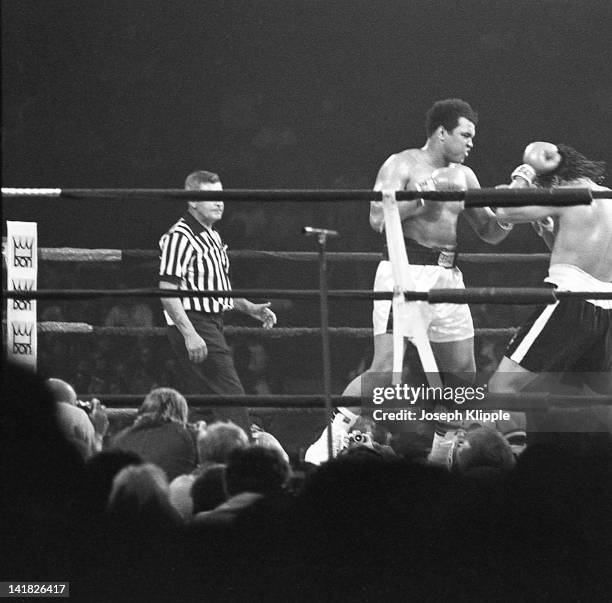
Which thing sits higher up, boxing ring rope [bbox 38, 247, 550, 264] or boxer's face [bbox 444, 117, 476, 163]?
boxer's face [bbox 444, 117, 476, 163]

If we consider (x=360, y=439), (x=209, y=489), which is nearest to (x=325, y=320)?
(x=360, y=439)

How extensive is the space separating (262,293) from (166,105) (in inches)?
21.9

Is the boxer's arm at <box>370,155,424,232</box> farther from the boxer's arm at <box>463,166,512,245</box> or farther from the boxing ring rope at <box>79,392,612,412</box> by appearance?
the boxing ring rope at <box>79,392,612,412</box>

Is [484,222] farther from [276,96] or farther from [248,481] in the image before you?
[248,481]

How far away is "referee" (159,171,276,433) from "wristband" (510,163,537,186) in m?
0.81

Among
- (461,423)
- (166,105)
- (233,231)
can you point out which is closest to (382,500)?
(461,423)

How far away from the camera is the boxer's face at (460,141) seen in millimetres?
3711

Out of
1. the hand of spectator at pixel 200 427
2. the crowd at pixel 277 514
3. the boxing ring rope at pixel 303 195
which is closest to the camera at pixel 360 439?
the crowd at pixel 277 514

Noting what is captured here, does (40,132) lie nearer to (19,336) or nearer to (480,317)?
(19,336)

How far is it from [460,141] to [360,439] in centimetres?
84

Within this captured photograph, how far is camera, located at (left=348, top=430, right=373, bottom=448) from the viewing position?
3.63 meters

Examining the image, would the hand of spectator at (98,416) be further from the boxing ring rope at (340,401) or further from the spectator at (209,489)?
the spectator at (209,489)

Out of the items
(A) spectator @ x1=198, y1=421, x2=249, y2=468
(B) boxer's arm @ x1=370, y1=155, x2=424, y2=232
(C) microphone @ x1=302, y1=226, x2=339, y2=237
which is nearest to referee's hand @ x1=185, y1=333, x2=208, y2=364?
(A) spectator @ x1=198, y1=421, x2=249, y2=468

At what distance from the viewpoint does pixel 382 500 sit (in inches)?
143
